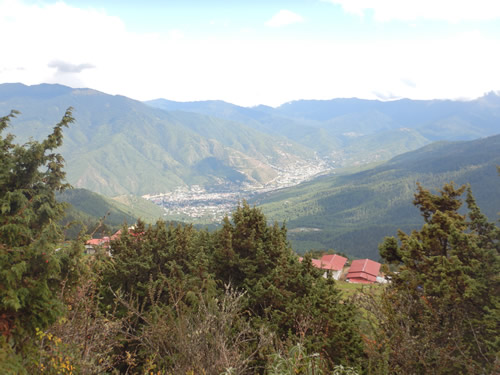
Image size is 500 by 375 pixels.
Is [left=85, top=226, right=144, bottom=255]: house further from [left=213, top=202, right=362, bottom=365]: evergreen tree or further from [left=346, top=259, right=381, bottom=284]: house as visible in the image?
[left=346, top=259, right=381, bottom=284]: house

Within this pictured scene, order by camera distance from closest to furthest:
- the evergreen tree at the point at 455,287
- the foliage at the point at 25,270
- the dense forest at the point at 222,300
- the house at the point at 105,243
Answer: the dense forest at the point at 222,300, the foliage at the point at 25,270, the house at the point at 105,243, the evergreen tree at the point at 455,287

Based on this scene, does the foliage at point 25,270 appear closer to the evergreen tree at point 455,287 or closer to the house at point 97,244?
the house at point 97,244

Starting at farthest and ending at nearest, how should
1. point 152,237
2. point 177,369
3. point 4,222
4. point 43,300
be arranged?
point 152,237
point 4,222
point 43,300
point 177,369

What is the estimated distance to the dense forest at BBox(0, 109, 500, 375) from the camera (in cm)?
706

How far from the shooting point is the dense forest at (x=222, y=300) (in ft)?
23.2

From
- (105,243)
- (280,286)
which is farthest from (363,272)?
(105,243)

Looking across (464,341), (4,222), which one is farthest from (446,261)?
(4,222)

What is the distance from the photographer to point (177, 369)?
6.29 meters

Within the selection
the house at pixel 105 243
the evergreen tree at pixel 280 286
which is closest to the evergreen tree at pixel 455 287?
the evergreen tree at pixel 280 286

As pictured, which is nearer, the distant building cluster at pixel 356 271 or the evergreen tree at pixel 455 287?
the evergreen tree at pixel 455 287

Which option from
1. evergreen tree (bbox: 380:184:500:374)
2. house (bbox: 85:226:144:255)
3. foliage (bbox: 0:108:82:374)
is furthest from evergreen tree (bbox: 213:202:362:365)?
foliage (bbox: 0:108:82:374)

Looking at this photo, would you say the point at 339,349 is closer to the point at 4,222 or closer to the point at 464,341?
the point at 464,341

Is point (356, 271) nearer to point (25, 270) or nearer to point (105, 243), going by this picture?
point (105, 243)

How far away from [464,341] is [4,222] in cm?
1752
